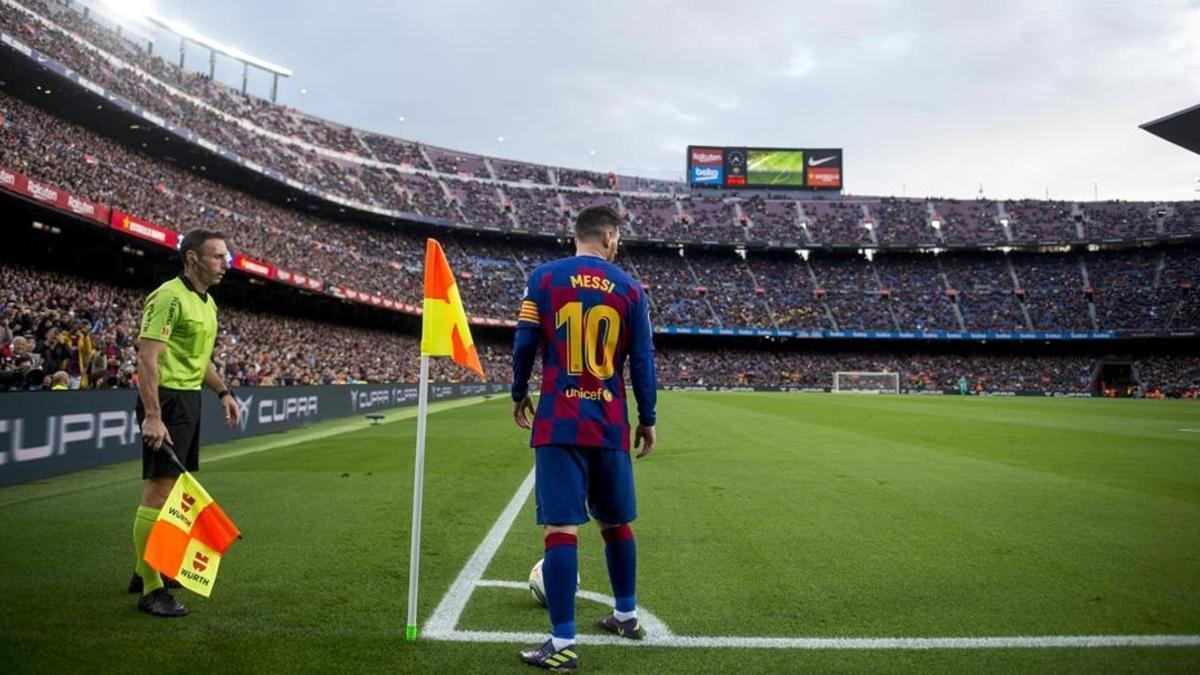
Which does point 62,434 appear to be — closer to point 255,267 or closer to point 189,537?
point 189,537

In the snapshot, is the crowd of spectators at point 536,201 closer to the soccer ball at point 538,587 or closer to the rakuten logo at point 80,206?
the rakuten logo at point 80,206

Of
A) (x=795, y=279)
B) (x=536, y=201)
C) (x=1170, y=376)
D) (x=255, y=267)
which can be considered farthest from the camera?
(x=795, y=279)

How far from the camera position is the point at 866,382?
199 feet

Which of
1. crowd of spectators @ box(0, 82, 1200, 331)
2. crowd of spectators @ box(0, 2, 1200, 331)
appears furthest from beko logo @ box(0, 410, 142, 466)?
crowd of spectators @ box(0, 2, 1200, 331)

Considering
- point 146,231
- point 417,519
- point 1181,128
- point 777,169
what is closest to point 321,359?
point 146,231

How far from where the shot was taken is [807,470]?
419 inches

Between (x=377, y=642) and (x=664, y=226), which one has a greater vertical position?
(x=664, y=226)

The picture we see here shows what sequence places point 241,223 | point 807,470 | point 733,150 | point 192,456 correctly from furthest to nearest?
point 733,150, point 241,223, point 807,470, point 192,456

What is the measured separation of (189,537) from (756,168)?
77.4 meters

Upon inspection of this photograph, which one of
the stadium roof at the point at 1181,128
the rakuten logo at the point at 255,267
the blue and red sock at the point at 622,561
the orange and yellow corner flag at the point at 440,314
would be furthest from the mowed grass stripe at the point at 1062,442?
the rakuten logo at the point at 255,267

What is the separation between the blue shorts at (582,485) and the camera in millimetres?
3498

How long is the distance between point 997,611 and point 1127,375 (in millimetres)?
72610

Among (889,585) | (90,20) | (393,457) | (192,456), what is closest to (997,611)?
(889,585)

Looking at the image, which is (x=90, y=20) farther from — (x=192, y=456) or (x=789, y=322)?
(x=789, y=322)
